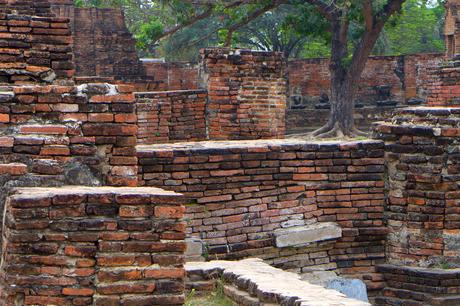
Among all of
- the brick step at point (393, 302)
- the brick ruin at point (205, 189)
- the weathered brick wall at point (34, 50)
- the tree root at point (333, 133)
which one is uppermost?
the weathered brick wall at point (34, 50)

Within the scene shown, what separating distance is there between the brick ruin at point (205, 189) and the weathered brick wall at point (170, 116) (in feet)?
0.06

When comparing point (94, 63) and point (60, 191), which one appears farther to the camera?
point (94, 63)

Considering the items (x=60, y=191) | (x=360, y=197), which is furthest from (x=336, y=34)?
(x=60, y=191)

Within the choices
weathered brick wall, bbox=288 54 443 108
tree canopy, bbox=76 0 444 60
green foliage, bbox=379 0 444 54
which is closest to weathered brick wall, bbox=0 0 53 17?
tree canopy, bbox=76 0 444 60

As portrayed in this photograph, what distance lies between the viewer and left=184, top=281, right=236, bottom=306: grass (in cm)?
620

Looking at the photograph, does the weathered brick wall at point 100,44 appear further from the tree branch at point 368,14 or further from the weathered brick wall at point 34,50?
the weathered brick wall at point 34,50

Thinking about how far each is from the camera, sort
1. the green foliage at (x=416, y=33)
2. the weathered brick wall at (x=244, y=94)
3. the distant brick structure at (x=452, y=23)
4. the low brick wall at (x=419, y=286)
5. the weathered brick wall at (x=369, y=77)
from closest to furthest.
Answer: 1. the low brick wall at (x=419, y=286)
2. the weathered brick wall at (x=244, y=94)
3. the distant brick structure at (x=452, y=23)
4. the weathered brick wall at (x=369, y=77)
5. the green foliage at (x=416, y=33)

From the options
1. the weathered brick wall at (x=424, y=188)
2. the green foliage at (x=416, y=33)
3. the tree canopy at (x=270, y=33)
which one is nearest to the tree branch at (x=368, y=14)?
the tree canopy at (x=270, y=33)

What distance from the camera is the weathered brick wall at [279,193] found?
7.61 meters

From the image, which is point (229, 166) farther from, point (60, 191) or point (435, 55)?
point (435, 55)

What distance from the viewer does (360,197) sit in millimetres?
8219

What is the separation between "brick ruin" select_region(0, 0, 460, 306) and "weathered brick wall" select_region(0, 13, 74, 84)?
0.01m

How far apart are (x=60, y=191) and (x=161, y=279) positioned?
1.90 ft

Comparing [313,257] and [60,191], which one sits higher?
[60,191]
